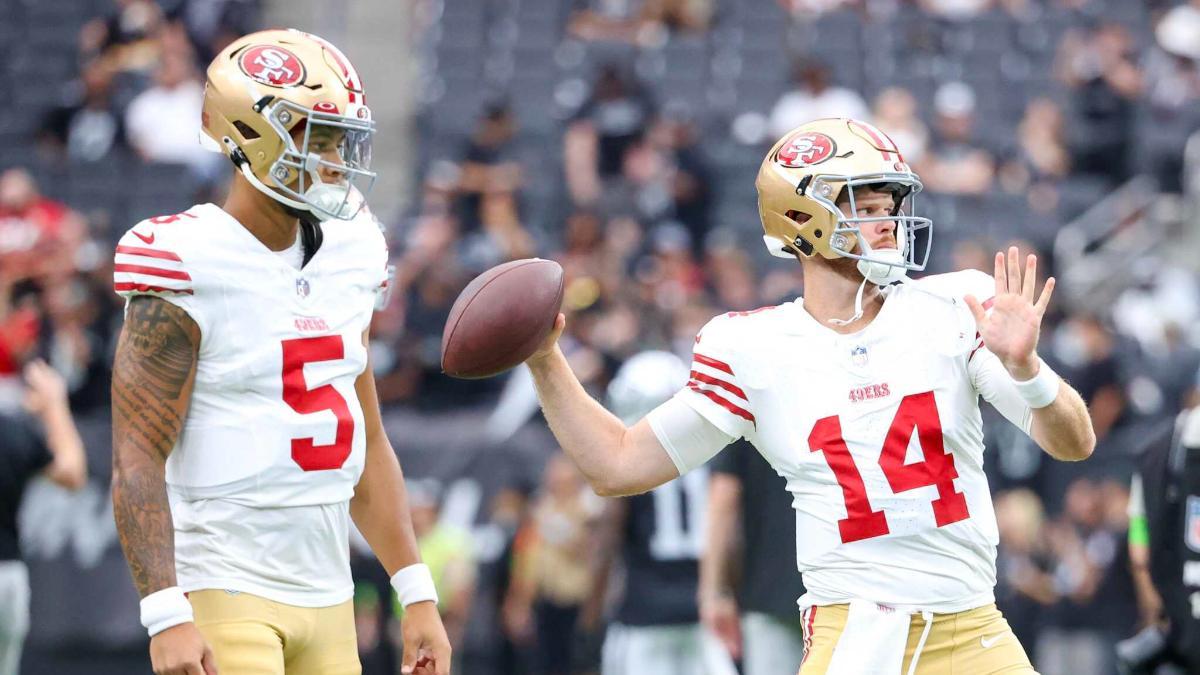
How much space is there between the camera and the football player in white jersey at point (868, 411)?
347 centimetres

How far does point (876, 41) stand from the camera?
1132 cm

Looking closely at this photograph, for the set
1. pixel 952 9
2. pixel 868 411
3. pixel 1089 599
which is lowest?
pixel 1089 599

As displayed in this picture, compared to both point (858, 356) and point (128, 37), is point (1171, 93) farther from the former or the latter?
point (858, 356)

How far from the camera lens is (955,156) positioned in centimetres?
1049

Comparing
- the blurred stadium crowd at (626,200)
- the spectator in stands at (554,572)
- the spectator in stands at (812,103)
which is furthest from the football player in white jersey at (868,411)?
the spectator in stands at (812,103)

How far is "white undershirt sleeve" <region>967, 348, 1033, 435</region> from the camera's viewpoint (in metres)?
3.52

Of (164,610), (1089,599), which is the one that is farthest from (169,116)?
(164,610)

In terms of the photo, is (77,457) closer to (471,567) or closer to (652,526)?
(652,526)

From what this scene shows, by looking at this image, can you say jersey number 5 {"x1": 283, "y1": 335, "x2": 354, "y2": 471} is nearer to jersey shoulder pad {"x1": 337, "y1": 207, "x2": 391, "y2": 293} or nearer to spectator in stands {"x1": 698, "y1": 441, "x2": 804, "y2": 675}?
jersey shoulder pad {"x1": 337, "y1": 207, "x2": 391, "y2": 293}

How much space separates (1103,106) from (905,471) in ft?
26.7

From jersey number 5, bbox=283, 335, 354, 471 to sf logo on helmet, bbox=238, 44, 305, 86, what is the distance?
1.75 feet

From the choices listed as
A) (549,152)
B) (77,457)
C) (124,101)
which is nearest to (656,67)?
(549,152)

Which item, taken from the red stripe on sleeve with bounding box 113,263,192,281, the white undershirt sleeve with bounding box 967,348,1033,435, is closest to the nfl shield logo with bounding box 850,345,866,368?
the white undershirt sleeve with bounding box 967,348,1033,435

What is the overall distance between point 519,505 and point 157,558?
4.77 metres
